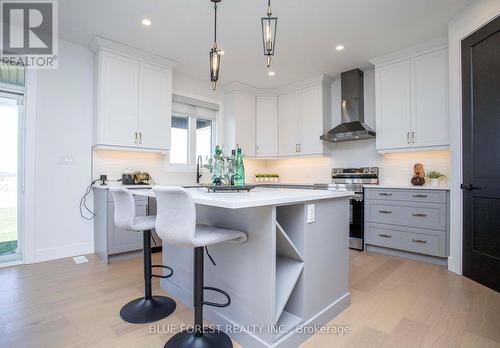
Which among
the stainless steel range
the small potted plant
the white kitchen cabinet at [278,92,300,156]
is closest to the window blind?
the white kitchen cabinet at [278,92,300,156]

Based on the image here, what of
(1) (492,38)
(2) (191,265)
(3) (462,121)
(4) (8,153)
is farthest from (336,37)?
(4) (8,153)

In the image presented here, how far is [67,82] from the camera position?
10.9 feet

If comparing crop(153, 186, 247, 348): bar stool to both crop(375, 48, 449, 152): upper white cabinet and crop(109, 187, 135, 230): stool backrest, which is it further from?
crop(375, 48, 449, 152): upper white cabinet

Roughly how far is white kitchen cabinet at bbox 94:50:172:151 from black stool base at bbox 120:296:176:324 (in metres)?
2.11

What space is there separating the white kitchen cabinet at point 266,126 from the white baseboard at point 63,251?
3133 millimetres

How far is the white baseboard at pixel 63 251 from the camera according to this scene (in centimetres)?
310

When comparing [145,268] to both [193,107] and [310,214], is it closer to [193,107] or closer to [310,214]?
[310,214]

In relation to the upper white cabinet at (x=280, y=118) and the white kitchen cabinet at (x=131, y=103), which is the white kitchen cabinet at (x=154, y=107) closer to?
the white kitchen cabinet at (x=131, y=103)

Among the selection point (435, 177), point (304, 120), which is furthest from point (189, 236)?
point (304, 120)

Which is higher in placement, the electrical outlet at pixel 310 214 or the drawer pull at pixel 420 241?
the electrical outlet at pixel 310 214

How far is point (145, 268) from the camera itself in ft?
6.43

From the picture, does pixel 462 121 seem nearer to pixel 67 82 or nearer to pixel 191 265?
pixel 191 265

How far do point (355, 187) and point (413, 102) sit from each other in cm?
134

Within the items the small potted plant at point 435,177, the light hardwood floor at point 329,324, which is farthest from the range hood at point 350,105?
the light hardwood floor at point 329,324
